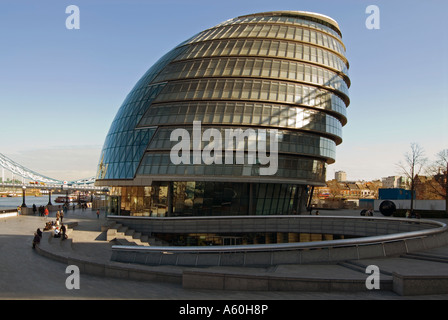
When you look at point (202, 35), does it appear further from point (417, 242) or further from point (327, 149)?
point (417, 242)

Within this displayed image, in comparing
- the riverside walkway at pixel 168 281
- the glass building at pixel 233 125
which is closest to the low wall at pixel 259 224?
the glass building at pixel 233 125

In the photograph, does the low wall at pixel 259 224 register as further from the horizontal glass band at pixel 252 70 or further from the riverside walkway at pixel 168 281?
the horizontal glass band at pixel 252 70

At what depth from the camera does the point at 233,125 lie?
47.9 metres

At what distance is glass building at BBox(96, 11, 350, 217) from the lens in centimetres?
4794

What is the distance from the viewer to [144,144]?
50.2 meters

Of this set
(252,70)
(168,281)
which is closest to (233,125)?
(252,70)

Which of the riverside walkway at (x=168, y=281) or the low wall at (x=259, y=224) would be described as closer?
the riverside walkway at (x=168, y=281)

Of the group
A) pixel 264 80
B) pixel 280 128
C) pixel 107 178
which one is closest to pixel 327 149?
pixel 280 128

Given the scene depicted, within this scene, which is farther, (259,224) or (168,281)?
(259,224)

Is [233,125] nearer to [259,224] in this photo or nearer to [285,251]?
[259,224]

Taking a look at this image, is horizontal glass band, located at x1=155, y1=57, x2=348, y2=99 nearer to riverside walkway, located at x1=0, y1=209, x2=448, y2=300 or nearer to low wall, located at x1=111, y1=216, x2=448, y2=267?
low wall, located at x1=111, y1=216, x2=448, y2=267

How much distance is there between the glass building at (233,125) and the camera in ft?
157

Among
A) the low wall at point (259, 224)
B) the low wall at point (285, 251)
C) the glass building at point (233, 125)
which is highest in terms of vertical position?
the glass building at point (233, 125)

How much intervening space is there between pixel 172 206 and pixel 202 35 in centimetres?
2659
